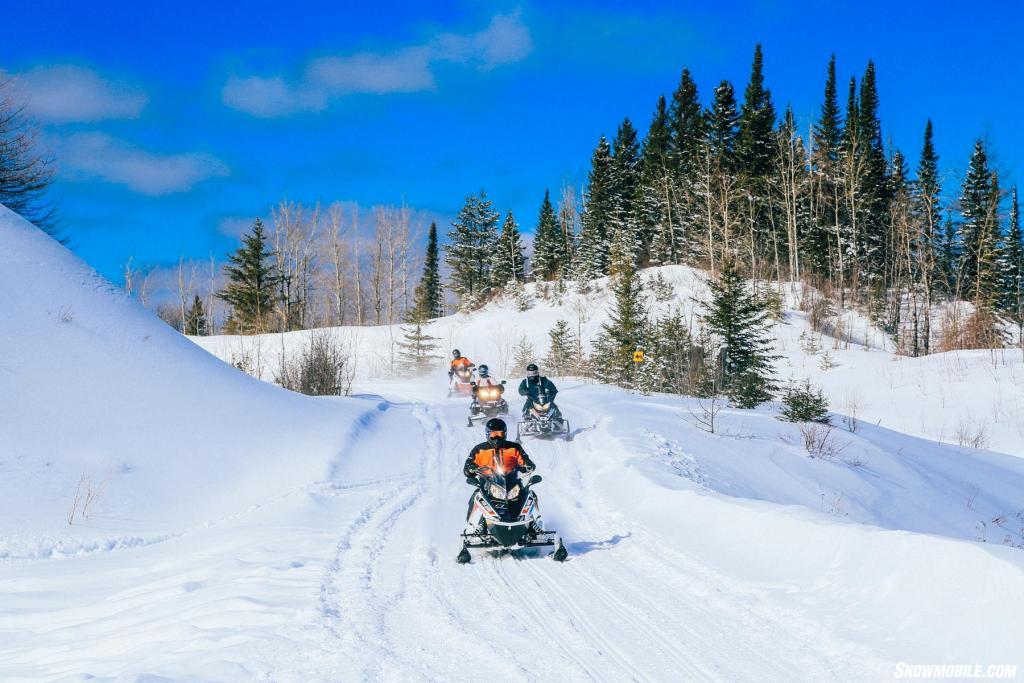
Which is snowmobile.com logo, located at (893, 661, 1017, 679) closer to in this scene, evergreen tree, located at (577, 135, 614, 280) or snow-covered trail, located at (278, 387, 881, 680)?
snow-covered trail, located at (278, 387, 881, 680)

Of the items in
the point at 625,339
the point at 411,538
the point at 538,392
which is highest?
the point at 625,339

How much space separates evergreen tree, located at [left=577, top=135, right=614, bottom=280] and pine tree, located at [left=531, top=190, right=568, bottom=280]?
1.92 metres

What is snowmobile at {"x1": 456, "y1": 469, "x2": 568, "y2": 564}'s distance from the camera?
6.71 metres

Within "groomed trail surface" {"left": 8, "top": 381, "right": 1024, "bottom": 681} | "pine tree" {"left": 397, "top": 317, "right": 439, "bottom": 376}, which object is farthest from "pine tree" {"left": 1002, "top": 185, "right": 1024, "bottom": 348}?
"groomed trail surface" {"left": 8, "top": 381, "right": 1024, "bottom": 681}

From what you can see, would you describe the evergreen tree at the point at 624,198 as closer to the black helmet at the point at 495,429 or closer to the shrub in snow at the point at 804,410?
the shrub in snow at the point at 804,410

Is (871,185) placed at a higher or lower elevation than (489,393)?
higher

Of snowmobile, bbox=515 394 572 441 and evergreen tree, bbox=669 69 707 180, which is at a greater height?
evergreen tree, bbox=669 69 707 180

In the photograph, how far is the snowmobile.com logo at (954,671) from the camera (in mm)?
3510

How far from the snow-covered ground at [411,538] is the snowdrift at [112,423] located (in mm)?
45

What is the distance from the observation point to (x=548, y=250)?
50.6 metres

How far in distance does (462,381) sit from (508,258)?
28.9 metres

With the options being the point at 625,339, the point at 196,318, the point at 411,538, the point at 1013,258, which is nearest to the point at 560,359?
the point at 625,339

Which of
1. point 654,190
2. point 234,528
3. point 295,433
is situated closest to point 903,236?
point 654,190

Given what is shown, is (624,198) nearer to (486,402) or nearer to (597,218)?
(597,218)
